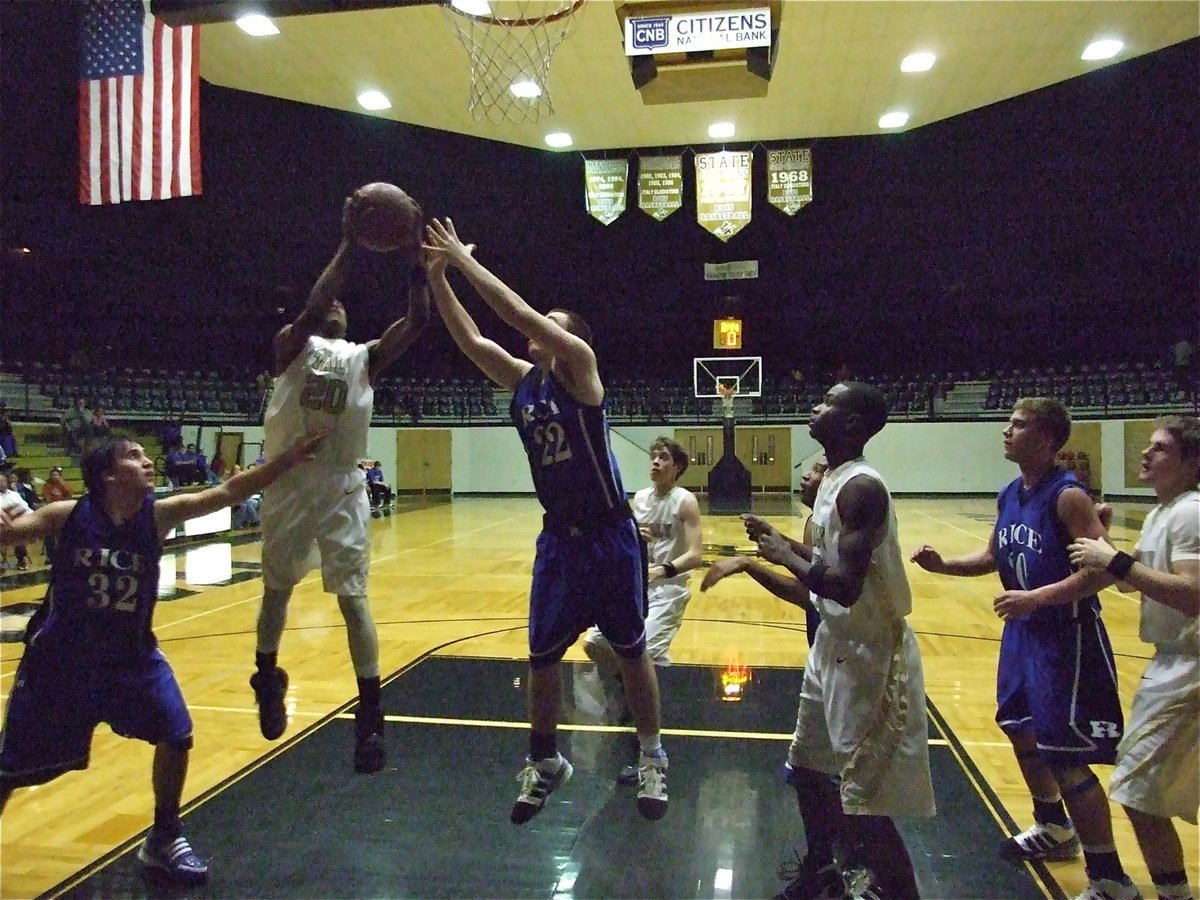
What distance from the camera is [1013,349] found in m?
22.1

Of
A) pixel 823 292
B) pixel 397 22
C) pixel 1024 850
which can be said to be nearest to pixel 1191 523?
pixel 1024 850

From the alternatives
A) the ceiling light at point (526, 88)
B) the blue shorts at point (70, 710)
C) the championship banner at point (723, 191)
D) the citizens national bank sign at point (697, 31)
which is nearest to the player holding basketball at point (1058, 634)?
the blue shorts at point (70, 710)

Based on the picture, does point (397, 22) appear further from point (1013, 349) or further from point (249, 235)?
point (1013, 349)

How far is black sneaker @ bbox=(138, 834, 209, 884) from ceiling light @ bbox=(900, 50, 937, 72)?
11532 millimetres

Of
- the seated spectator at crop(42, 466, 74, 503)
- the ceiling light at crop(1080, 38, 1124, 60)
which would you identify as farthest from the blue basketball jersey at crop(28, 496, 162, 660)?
the ceiling light at crop(1080, 38, 1124, 60)

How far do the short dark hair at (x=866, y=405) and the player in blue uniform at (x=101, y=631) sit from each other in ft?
5.99

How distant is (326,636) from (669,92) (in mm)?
6317

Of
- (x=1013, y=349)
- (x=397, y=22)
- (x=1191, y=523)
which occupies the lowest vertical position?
(x=1191, y=523)

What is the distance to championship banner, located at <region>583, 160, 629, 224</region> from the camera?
1438cm

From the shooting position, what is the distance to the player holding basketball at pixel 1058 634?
9.20 ft

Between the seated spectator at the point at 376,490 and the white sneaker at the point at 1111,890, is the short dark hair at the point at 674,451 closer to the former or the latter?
the white sneaker at the point at 1111,890

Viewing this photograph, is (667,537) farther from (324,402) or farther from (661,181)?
(661,181)

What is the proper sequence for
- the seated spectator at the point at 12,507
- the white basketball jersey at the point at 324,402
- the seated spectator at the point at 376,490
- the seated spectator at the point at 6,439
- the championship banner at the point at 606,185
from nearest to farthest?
the seated spectator at the point at 12,507 → the white basketball jersey at the point at 324,402 → the seated spectator at the point at 6,439 → the championship banner at the point at 606,185 → the seated spectator at the point at 376,490

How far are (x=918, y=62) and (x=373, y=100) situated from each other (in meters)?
7.46
